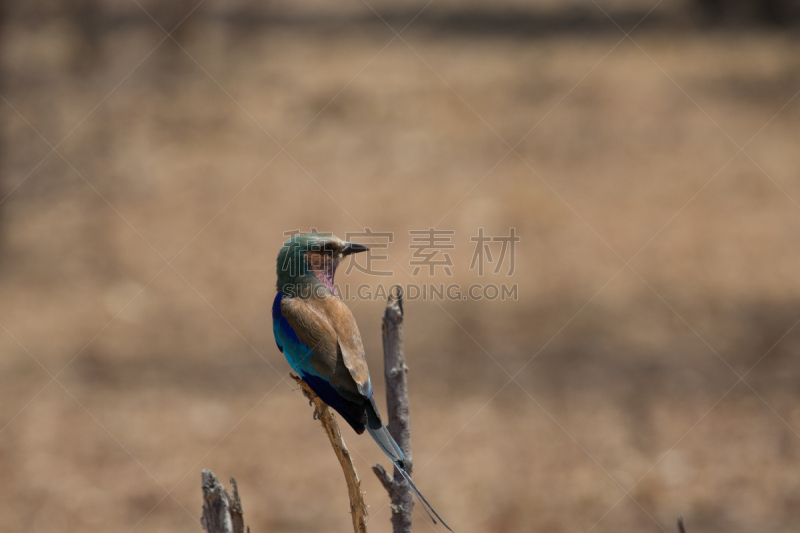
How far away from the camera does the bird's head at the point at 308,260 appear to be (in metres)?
4.20

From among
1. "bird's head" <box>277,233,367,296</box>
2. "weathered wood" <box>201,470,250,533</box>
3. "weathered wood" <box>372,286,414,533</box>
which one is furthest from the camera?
"bird's head" <box>277,233,367,296</box>

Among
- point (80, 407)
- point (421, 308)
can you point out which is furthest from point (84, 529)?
point (421, 308)

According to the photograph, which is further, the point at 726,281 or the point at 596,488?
the point at 726,281

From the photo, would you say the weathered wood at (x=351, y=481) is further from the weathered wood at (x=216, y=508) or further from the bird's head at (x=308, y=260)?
the bird's head at (x=308, y=260)

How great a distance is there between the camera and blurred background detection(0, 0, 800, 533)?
812 centimetres

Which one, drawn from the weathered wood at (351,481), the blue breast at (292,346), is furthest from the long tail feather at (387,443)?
the blue breast at (292,346)

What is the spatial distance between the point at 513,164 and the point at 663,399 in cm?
559

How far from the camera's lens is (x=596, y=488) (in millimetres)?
7789

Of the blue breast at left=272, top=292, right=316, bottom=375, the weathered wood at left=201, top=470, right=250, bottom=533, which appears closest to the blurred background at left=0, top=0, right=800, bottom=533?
the blue breast at left=272, top=292, right=316, bottom=375

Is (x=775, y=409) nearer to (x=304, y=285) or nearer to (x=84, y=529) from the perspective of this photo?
(x=304, y=285)

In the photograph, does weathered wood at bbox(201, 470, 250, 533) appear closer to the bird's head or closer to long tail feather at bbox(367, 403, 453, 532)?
long tail feather at bbox(367, 403, 453, 532)

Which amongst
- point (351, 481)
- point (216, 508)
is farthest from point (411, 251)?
point (216, 508)

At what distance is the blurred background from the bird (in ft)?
14.9

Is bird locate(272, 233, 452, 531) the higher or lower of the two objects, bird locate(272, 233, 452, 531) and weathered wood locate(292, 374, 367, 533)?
the higher
